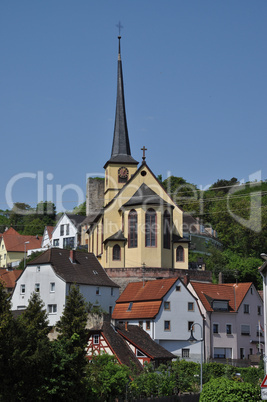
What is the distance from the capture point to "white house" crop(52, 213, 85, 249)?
323 feet

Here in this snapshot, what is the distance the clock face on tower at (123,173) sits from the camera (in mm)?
76250

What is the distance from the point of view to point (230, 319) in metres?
57.8

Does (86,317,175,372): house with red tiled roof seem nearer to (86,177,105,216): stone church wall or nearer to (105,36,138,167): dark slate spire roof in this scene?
(105,36,138,167): dark slate spire roof

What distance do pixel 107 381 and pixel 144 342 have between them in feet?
37.9

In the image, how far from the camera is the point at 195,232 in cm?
8894

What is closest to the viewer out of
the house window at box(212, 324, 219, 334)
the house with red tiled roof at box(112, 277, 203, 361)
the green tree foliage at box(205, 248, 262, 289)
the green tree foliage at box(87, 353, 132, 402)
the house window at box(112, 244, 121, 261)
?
the green tree foliage at box(87, 353, 132, 402)

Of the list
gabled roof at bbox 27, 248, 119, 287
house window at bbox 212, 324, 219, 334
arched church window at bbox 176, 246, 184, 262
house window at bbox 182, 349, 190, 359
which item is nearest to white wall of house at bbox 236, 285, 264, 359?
house window at bbox 212, 324, 219, 334

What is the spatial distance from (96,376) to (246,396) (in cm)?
1691

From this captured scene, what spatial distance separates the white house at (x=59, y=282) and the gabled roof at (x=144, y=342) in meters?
7.20

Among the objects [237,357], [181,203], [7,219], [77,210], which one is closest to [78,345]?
[237,357]

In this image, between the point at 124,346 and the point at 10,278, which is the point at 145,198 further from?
the point at 124,346

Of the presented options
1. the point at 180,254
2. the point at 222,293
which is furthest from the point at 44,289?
the point at 180,254

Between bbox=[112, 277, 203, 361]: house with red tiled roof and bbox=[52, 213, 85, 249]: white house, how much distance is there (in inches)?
1631

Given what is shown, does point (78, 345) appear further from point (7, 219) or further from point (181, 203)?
point (7, 219)
